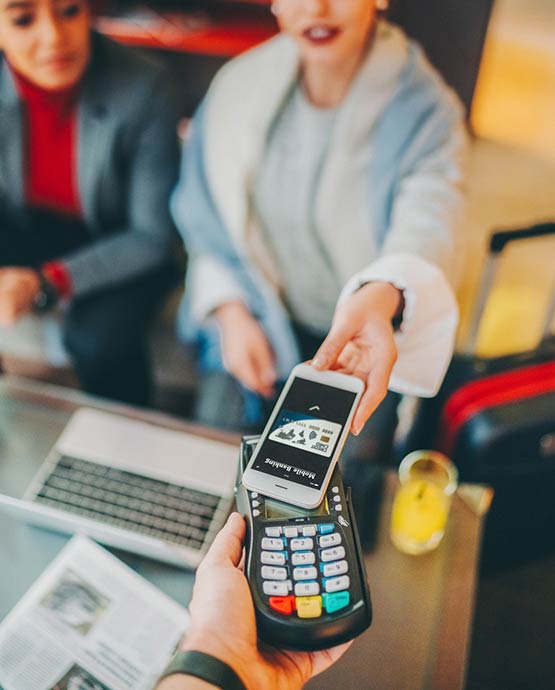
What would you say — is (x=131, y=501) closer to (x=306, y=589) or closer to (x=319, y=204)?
(x=306, y=589)

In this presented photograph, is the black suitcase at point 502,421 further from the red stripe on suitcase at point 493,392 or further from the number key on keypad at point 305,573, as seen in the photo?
the number key on keypad at point 305,573

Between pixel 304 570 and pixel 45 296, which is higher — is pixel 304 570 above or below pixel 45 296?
above

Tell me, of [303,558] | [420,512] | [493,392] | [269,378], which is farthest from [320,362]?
[493,392]

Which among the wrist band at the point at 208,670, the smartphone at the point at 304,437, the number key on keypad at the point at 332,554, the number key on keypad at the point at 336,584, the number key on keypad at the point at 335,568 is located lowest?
the wrist band at the point at 208,670

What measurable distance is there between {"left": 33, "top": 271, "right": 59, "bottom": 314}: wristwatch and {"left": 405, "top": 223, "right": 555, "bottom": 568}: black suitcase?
2.35 ft

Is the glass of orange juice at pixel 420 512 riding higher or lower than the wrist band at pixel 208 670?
lower

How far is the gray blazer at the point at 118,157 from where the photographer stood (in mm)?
1127

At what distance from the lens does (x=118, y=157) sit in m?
1.17

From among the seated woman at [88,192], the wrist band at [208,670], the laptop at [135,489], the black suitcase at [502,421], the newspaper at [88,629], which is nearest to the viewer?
the wrist band at [208,670]

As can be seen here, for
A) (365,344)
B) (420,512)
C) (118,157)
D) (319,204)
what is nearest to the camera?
(365,344)

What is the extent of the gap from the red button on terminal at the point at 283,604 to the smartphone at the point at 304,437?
7 centimetres

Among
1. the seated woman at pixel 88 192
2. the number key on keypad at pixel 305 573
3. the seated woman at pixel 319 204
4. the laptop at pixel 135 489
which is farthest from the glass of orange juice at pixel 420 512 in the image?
the seated woman at pixel 88 192

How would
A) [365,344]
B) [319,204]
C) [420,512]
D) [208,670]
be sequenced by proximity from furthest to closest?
[319,204]
[420,512]
[365,344]
[208,670]

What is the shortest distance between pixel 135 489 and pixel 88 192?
621 mm
